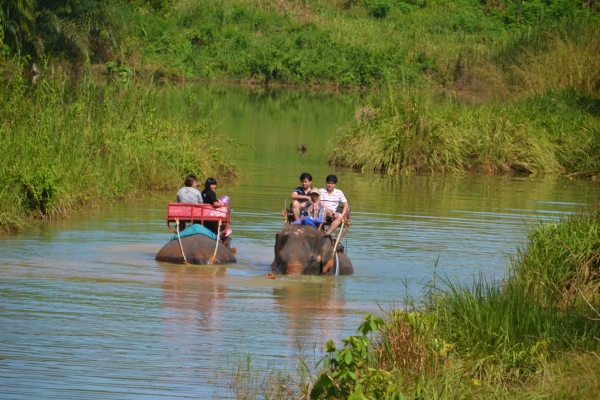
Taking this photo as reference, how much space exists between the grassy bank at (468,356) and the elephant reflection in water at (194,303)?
6.02ft

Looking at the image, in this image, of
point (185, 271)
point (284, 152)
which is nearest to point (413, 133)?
point (284, 152)

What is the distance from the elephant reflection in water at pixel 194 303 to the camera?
37.4ft

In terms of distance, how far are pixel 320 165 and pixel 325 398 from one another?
71.3ft

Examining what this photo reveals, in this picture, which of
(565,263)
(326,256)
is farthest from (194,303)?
(565,263)

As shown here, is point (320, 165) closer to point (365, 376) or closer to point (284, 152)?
point (284, 152)

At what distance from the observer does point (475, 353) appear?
31.0ft

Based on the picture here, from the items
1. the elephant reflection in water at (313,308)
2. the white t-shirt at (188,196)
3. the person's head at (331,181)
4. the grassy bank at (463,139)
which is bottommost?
the elephant reflection in water at (313,308)

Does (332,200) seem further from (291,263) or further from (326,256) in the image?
(291,263)

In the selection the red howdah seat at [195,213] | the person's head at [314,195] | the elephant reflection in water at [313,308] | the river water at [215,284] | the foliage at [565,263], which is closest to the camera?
the river water at [215,284]

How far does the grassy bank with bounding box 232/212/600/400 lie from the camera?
787 cm

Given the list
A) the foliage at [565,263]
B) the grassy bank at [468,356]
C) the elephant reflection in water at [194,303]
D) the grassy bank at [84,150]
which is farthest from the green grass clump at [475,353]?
the grassy bank at [84,150]

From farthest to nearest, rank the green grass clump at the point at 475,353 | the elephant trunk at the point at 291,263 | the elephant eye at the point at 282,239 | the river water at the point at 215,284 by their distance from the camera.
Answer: the elephant eye at the point at 282,239 < the elephant trunk at the point at 291,263 < the river water at the point at 215,284 < the green grass clump at the point at 475,353

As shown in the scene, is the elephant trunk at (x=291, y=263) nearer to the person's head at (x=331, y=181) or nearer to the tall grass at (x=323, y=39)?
the person's head at (x=331, y=181)

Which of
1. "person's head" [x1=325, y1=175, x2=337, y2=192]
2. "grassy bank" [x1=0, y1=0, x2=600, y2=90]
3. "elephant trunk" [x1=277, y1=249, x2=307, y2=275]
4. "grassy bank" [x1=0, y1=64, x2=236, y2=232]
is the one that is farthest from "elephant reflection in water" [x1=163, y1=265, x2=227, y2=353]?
"grassy bank" [x1=0, y1=0, x2=600, y2=90]
